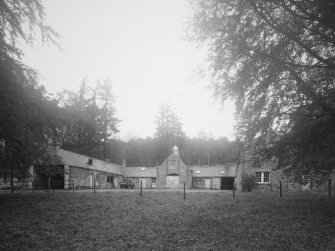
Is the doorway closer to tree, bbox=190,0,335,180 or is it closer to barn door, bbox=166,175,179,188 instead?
barn door, bbox=166,175,179,188

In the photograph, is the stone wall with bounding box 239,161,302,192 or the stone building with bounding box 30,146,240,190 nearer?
the stone wall with bounding box 239,161,302,192

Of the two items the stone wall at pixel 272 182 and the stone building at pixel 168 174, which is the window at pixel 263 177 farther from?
the stone building at pixel 168 174

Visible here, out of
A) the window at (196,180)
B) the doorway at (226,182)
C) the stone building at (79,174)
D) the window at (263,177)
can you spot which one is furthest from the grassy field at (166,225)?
the window at (196,180)

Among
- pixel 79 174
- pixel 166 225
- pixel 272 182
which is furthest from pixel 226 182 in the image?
pixel 166 225

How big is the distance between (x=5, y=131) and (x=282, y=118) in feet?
41.6

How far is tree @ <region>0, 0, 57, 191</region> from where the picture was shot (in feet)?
33.6

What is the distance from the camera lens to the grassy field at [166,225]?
10539 mm

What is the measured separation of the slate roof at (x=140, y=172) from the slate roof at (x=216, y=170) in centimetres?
696

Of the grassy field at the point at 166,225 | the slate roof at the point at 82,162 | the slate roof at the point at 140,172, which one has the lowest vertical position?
the slate roof at the point at 140,172

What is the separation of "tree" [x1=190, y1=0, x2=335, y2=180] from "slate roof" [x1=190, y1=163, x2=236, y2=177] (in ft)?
109

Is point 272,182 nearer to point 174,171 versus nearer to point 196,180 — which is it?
point 196,180

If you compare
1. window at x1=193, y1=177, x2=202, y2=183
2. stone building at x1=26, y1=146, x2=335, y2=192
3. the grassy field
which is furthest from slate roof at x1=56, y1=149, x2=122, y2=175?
the grassy field

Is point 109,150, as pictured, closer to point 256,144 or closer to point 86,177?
point 86,177

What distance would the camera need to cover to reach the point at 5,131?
45.0 feet
